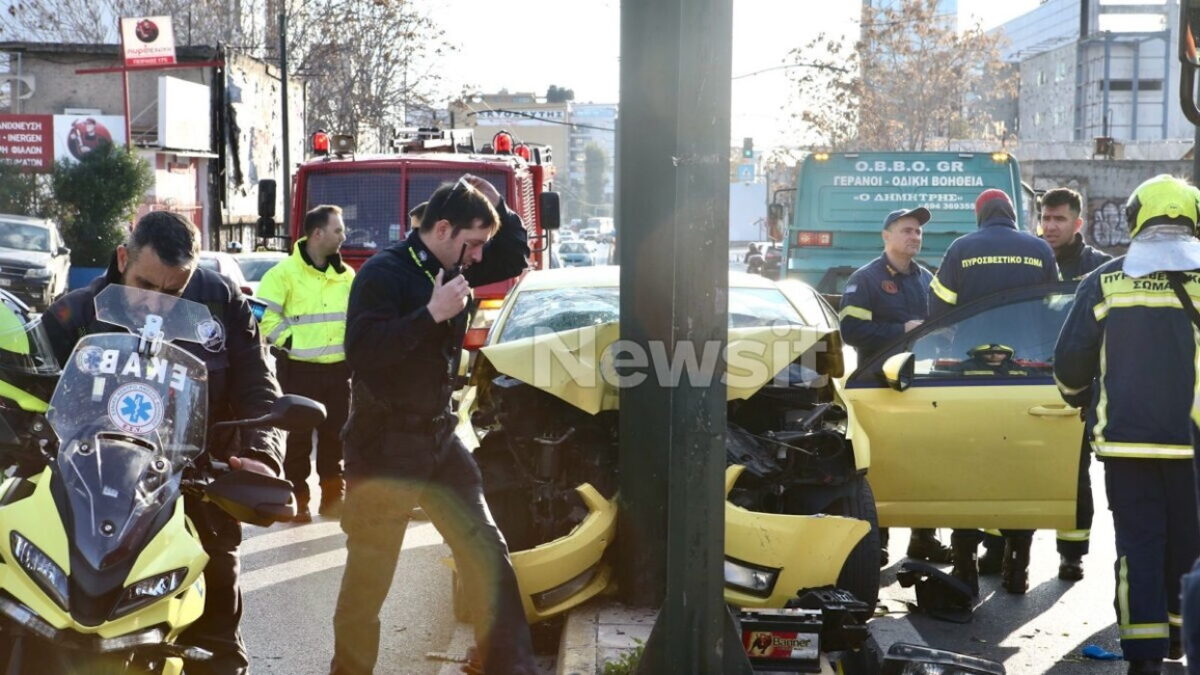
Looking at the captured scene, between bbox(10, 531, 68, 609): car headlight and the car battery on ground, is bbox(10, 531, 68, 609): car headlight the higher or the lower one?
the higher one

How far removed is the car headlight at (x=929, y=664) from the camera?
15.2 feet

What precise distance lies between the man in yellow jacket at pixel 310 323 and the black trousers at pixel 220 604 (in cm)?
399

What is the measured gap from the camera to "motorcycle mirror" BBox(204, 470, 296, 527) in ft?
11.8

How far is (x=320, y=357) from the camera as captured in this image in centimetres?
818

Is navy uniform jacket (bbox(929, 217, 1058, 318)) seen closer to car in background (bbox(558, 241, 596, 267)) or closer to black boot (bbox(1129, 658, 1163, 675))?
black boot (bbox(1129, 658, 1163, 675))

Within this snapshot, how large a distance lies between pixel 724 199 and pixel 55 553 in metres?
2.15

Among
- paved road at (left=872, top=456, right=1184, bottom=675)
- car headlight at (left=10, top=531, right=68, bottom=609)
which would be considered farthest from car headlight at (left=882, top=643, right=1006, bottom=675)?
car headlight at (left=10, top=531, right=68, bottom=609)

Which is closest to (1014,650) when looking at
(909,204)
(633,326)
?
(633,326)

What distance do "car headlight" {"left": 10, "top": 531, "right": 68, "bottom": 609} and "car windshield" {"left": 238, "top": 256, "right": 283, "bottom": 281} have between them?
47.3 ft

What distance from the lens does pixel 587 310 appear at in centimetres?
689

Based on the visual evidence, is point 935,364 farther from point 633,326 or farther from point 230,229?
point 230,229

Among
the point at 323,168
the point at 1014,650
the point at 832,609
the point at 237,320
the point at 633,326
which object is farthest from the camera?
the point at 323,168

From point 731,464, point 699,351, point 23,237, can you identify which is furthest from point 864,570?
point 23,237

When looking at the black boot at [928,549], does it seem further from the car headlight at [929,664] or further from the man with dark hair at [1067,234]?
the car headlight at [929,664]
